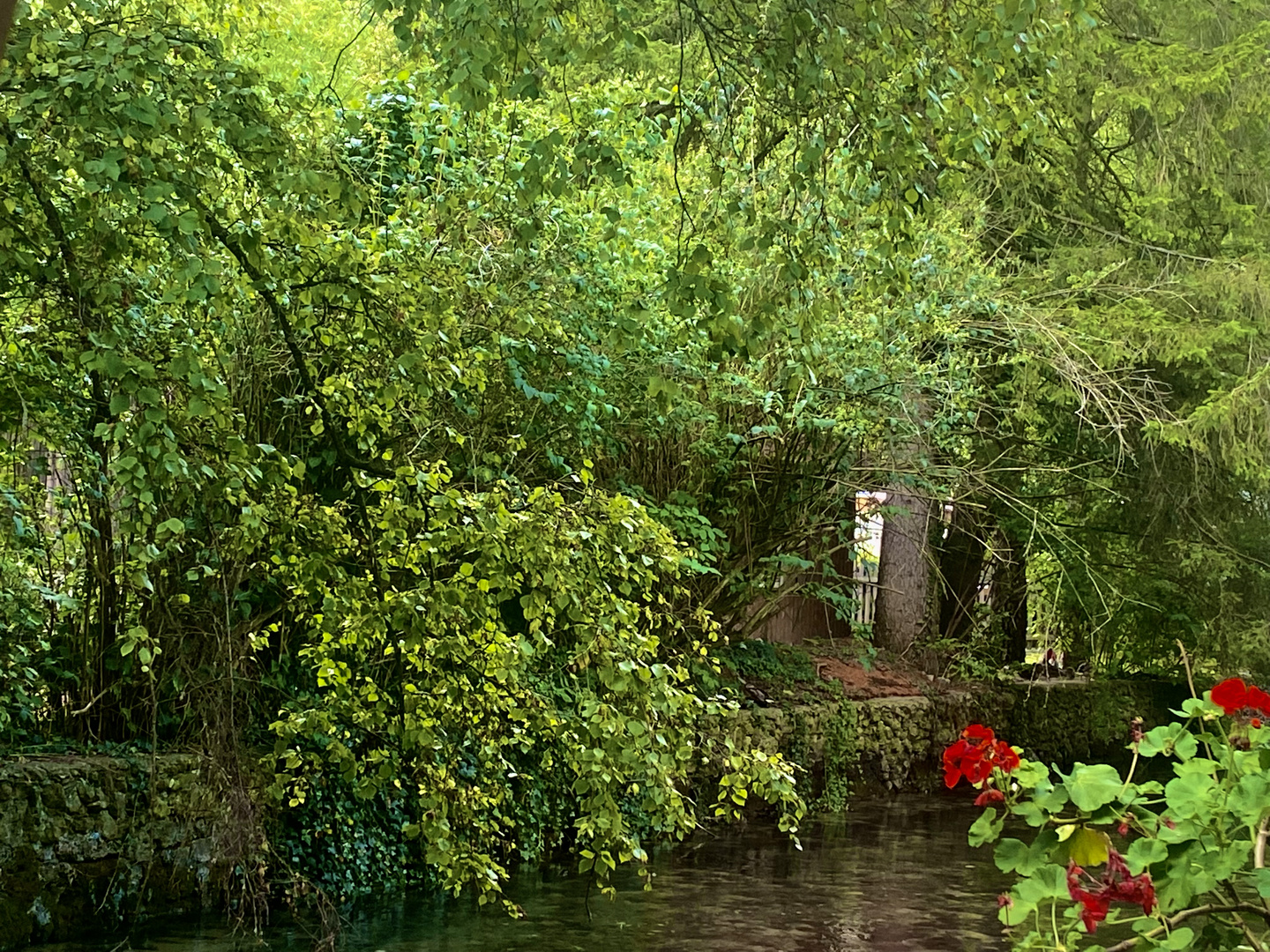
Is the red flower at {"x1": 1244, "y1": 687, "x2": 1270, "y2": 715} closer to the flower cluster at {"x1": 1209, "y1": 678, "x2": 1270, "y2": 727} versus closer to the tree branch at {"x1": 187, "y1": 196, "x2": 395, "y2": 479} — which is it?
the flower cluster at {"x1": 1209, "y1": 678, "x2": 1270, "y2": 727}

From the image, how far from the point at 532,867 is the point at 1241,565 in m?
8.40

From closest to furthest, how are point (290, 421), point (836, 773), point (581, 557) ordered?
1. point (581, 557)
2. point (290, 421)
3. point (836, 773)

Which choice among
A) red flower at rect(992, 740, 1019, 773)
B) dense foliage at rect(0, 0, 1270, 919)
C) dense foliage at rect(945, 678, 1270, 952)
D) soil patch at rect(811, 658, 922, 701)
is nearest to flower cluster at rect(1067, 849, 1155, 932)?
dense foliage at rect(945, 678, 1270, 952)

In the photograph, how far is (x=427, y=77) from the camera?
5.84m

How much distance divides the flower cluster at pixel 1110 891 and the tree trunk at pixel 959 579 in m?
14.7

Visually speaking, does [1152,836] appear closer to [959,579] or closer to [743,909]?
[743,909]

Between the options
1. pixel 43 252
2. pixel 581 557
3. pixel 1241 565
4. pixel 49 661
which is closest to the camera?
pixel 43 252

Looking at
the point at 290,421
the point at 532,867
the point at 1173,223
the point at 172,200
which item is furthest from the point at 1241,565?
the point at 172,200

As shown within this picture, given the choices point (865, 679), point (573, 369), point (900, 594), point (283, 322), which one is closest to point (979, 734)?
point (283, 322)

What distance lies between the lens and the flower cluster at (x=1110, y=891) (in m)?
2.86

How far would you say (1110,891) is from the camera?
2.90m

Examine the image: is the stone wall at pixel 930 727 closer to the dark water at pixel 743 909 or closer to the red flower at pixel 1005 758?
the dark water at pixel 743 909

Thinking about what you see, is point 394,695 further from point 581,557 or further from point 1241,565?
point 1241,565

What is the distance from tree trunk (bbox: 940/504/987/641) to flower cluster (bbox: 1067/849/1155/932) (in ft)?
48.1
